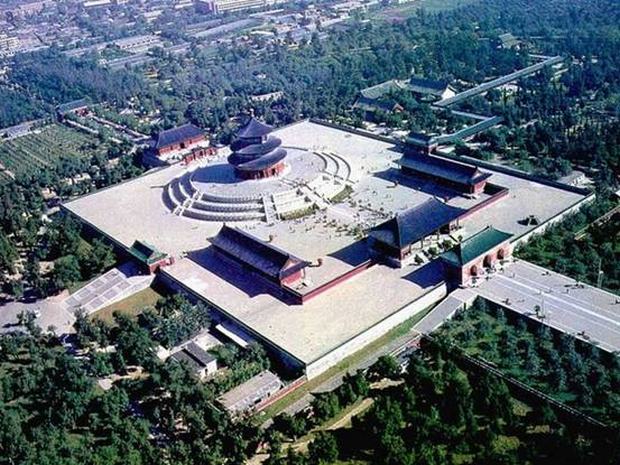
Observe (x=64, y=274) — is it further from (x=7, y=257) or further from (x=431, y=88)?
(x=431, y=88)

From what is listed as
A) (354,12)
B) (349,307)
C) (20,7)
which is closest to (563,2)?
(354,12)

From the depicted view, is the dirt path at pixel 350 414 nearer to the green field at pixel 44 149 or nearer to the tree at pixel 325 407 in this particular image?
the tree at pixel 325 407

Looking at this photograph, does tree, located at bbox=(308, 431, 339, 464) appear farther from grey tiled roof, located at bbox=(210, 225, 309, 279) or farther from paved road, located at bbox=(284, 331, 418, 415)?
grey tiled roof, located at bbox=(210, 225, 309, 279)

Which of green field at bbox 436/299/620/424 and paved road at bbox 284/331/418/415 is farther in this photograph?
paved road at bbox 284/331/418/415

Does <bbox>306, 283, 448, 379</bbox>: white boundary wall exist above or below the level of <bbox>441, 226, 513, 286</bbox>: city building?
below

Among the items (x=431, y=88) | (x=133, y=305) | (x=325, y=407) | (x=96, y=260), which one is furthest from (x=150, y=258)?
(x=431, y=88)

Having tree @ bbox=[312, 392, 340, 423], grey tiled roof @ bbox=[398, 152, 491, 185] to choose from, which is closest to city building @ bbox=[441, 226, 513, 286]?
grey tiled roof @ bbox=[398, 152, 491, 185]
